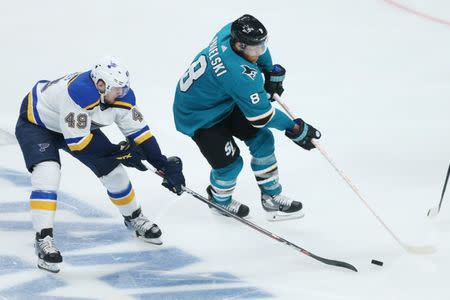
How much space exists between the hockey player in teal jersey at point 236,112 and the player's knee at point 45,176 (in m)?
0.81

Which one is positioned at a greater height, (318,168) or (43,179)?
(318,168)

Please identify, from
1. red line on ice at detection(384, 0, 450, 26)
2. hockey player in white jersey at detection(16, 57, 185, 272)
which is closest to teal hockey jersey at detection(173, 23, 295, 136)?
hockey player in white jersey at detection(16, 57, 185, 272)

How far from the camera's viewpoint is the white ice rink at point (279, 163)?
3959 mm

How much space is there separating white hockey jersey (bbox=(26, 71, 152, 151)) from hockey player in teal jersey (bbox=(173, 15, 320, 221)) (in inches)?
14.1

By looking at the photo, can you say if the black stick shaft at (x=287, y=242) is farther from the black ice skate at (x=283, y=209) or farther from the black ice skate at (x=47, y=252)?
the black ice skate at (x=47, y=252)

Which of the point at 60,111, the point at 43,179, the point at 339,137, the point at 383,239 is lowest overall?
the point at 43,179

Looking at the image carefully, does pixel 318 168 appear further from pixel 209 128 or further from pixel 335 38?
pixel 335 38

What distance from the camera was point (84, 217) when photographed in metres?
4.62

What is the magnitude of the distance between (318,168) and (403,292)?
1.53 meters

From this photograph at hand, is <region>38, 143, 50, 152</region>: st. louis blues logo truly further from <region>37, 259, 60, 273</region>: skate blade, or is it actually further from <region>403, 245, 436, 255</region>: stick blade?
<region>403, 245, 436, 255</region>: stick blade

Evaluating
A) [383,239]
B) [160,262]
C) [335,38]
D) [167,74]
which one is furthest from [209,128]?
[335,38]

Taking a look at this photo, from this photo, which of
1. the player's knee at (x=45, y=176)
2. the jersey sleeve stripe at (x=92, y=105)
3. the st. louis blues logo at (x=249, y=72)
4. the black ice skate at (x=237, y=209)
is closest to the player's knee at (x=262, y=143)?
the black ice skate at (x=237, y=209)

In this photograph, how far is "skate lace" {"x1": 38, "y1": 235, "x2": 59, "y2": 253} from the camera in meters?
3.96

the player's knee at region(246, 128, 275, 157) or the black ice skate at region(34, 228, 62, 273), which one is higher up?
the player's knee at region(246, 128, 275, 157)
